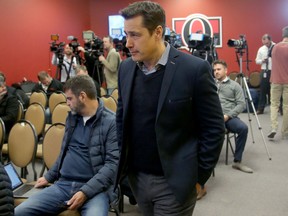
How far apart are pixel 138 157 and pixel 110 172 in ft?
2.45

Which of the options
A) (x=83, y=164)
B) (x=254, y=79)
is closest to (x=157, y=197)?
(x=83, y=164)

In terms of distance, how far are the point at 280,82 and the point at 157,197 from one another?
449 centimetres

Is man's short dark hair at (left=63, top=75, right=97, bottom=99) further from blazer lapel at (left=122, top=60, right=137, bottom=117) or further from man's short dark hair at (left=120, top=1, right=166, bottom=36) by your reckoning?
man's short dark hair at (left=120, top=1, right=166, bottom=36)

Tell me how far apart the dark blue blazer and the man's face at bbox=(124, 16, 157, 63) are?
101 mm

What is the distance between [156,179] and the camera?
4.83 ft

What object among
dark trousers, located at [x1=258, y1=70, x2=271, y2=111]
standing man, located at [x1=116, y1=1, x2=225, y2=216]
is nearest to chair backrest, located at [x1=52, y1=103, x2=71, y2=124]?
standing man, located at [x1=116, y1=1, x2=225, y2=216]

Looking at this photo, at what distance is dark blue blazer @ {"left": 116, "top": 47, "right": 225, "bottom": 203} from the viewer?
1380 millimetres

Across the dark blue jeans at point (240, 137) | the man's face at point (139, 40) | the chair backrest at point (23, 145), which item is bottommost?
the dark blue jeans at point (240, 137)

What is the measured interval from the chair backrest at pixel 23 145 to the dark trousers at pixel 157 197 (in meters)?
1.53

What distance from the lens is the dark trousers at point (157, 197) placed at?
1.44 metres

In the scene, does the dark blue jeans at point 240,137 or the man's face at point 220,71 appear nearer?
the dark blue jeans at point 240,137

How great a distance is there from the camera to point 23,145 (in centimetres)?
289

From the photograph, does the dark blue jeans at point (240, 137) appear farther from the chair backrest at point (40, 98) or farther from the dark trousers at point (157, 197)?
the chair backrest at point (40, 98)

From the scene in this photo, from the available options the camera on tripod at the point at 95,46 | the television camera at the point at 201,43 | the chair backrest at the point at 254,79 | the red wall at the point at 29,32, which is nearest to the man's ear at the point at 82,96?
the television camera at the point at 201,43
